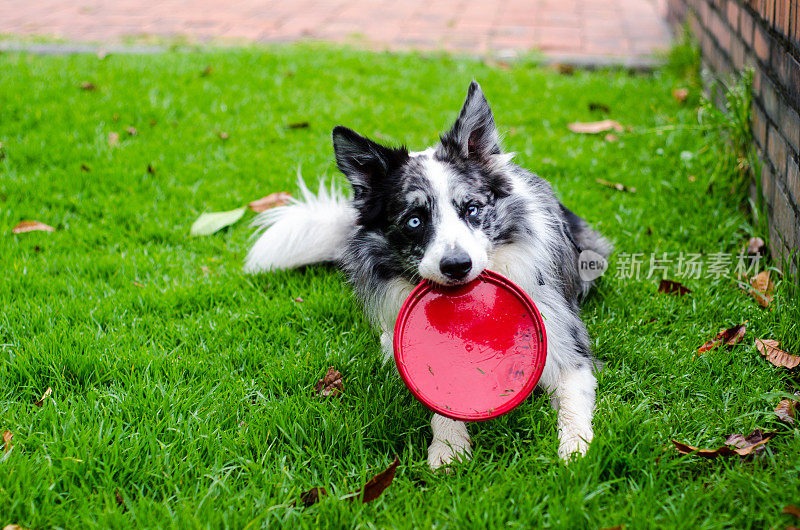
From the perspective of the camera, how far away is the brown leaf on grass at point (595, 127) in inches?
204

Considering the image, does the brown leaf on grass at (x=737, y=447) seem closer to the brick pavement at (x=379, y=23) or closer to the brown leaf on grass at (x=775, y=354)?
the brown leaf on grass at (x=775, y=354)

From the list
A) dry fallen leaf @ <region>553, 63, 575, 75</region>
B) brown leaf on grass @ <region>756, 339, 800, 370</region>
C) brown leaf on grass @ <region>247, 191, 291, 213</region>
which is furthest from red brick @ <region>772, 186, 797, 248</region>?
dry fallen leaf @ <region>553, 63, 575, 75</region>

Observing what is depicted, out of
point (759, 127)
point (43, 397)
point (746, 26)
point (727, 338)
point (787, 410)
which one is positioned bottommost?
point (727, 338)

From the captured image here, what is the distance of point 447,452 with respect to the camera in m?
2.29

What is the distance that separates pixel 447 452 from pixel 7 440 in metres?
1.53

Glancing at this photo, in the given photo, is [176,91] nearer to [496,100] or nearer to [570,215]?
[496,100]

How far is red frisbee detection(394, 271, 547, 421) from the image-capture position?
2316 millimetres

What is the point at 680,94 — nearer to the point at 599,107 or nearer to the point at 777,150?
the point at 599,107

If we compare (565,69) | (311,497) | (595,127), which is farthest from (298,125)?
(311,497)

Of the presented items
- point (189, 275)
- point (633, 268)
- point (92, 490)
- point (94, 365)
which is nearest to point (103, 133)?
point (189, 275)

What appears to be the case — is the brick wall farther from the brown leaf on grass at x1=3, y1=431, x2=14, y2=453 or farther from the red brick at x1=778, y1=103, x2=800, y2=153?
the brown leaf on grass at x1=3, y1=431, x2=14, y2=453

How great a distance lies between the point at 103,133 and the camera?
5023 mm

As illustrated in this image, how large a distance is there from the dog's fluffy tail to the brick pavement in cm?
416

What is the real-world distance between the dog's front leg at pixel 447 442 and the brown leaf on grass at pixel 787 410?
1088 millimetres
